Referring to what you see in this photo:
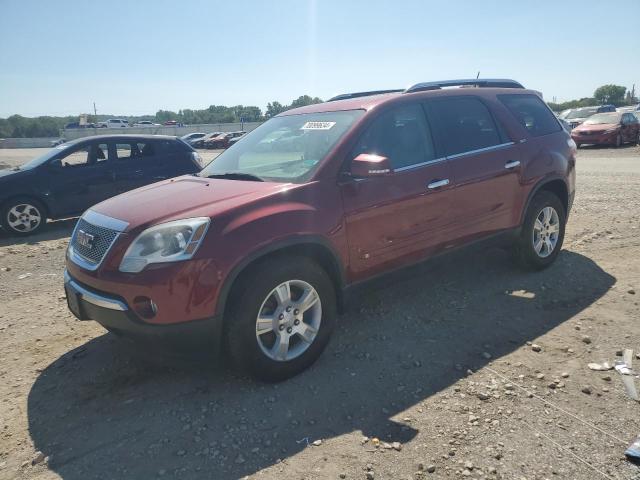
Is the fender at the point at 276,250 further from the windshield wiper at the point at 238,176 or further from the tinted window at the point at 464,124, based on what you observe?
the tinted window at the point at 464,124

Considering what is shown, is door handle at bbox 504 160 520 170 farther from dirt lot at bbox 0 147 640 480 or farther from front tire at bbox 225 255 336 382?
front tire at bbox 225 255 336 382

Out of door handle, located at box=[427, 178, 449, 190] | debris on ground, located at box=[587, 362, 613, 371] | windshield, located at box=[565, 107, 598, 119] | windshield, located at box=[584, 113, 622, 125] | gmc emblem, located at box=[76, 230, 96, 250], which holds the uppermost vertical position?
windshield, located at box=[565, 107, 598, 119]

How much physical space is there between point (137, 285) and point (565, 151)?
455cm

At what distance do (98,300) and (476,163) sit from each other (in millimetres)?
3209

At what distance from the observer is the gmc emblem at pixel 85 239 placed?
321cm

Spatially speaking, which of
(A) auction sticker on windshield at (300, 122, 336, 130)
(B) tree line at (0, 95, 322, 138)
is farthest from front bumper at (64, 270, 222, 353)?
(B) tree line at (0, 95, 322, 138)

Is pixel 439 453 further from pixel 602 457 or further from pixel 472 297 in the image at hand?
pixel 472 297

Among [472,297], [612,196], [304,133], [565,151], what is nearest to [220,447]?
[304,133]

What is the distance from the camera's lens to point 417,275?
13.0 ft

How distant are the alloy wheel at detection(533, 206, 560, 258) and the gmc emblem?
13.4 feet

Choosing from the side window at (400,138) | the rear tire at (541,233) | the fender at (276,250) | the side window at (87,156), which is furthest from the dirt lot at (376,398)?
the side window at (87,156)

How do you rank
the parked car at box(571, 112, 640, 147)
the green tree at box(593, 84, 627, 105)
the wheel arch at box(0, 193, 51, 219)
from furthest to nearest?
the green tree at box(593, 84, 627, 105)
the parked car at box(571, 112, 640, 147)
the wheel arch at box(0, 193, 51, 219)

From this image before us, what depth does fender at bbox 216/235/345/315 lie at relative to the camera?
9.44 ft

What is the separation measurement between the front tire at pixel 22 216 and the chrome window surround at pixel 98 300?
584cm
